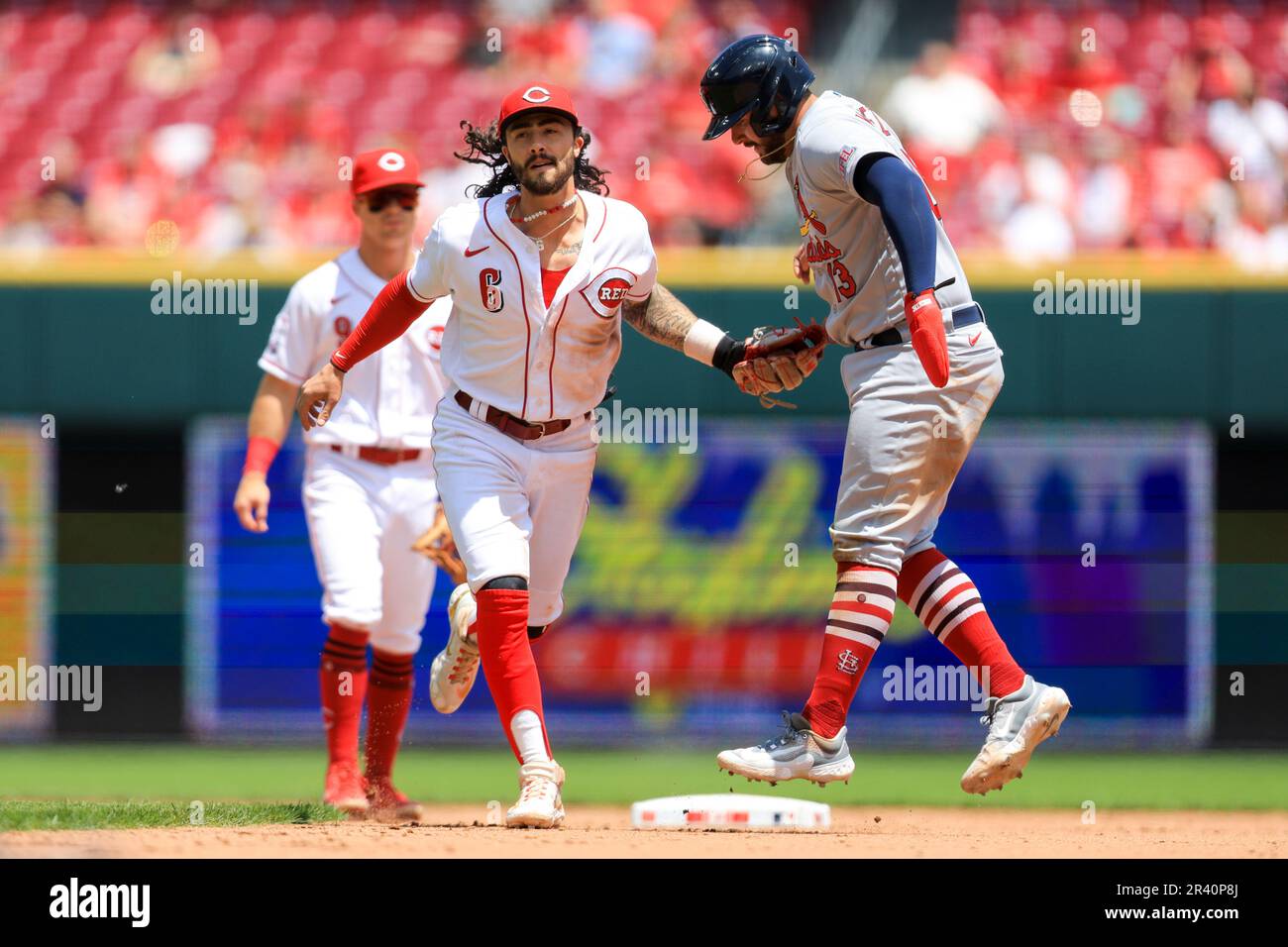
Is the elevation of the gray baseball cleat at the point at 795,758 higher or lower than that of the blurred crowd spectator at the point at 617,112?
lower

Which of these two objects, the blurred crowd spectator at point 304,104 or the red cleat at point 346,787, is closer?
the red cleat at point 346,787

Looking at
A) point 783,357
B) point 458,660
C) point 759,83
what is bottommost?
point 458,660

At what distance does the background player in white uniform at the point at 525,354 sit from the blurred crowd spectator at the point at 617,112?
416 centimetres

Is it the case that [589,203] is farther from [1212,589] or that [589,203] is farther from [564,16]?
[564,16]

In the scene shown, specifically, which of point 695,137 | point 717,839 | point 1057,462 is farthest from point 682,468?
point 717,839

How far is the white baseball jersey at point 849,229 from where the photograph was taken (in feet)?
13.6

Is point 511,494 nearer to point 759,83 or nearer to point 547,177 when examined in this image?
point 547,177

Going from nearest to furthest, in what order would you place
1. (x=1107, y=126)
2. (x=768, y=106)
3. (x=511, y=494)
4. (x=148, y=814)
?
(x=768, y=106), (x=511, y=494), (x=148, y=814), (x=1107, y=126)

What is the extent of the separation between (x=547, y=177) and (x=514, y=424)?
2.13ft

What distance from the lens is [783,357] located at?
436 cm

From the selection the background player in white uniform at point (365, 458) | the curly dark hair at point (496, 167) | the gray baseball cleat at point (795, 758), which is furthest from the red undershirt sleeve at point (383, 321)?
the gray baseball cleat at point (795, 758)

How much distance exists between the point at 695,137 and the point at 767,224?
4.81ft

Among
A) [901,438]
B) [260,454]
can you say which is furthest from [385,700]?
[901,438]

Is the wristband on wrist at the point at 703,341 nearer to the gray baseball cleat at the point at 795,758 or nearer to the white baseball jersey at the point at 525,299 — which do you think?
the white baseball jersey at the point at 525,299
